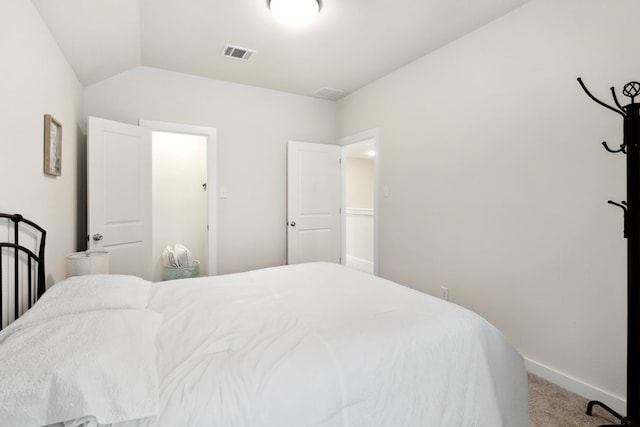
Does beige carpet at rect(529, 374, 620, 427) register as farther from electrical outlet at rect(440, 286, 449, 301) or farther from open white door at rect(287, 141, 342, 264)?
open white door at rect(287, 141, 342, 264)

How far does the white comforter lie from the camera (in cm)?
96

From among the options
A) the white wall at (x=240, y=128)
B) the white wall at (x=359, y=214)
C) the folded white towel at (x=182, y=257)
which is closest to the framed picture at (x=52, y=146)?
the white wall at (x=240, y=128)

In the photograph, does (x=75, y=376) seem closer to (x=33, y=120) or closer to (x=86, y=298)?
(x=86, y=298)

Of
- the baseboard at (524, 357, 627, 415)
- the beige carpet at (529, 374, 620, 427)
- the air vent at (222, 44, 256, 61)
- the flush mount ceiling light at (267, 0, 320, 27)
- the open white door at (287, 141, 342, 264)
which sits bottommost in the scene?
the beige carpet at (529, 374, 620, 427)

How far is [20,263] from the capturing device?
1684mm

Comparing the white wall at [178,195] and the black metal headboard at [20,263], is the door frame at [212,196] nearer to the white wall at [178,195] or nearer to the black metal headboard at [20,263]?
the white wall at [178,195]

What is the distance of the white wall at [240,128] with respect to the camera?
3332 mm

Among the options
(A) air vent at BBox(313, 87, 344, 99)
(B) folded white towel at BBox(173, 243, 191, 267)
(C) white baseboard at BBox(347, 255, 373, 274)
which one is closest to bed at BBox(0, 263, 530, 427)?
(B) folded white towel at BBox(173, 243, 191, 267)

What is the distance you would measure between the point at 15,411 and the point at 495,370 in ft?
5.37

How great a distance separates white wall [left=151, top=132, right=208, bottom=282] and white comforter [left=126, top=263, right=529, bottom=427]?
287cm

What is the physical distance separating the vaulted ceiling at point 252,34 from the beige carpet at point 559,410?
8.74ft

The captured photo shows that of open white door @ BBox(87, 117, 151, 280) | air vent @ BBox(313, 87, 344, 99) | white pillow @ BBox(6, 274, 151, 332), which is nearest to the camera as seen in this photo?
white pillow @ BBox(6, 274, 151, 332)

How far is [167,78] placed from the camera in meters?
3.46

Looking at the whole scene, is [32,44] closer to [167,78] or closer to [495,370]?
[167,78]
